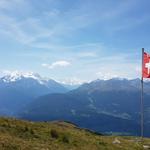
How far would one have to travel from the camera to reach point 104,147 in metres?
38.2

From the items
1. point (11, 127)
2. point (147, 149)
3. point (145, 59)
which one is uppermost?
point (145, 59)

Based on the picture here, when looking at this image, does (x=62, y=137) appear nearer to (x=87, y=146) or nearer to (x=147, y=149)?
(x=87, y=146)

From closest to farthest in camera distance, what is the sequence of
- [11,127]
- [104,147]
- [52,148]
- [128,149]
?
[52,148], [11,127], [104,147], [128,149]

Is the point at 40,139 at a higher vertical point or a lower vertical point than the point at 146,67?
lower

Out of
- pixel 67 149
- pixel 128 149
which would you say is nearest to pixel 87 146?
pixel 67 149

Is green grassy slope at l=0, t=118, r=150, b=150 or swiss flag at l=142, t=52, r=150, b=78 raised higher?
swiss flag at l=142, t=52, r=150, b=78

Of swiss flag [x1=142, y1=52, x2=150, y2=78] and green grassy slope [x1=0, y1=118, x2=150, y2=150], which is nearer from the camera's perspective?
green grassy slope [x1=0, y1=118, x2=150, y2=150]

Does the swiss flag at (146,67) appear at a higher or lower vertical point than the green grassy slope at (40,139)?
higher

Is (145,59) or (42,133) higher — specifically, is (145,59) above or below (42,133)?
above

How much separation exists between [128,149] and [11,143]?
673 inches

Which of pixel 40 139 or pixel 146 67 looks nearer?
pixel 146 67

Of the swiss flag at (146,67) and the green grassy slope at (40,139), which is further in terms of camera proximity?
the swiss flag at (146,67)

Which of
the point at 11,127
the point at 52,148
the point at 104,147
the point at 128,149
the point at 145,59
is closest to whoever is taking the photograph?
the point at 52,148

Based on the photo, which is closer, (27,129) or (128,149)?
(27,129)
